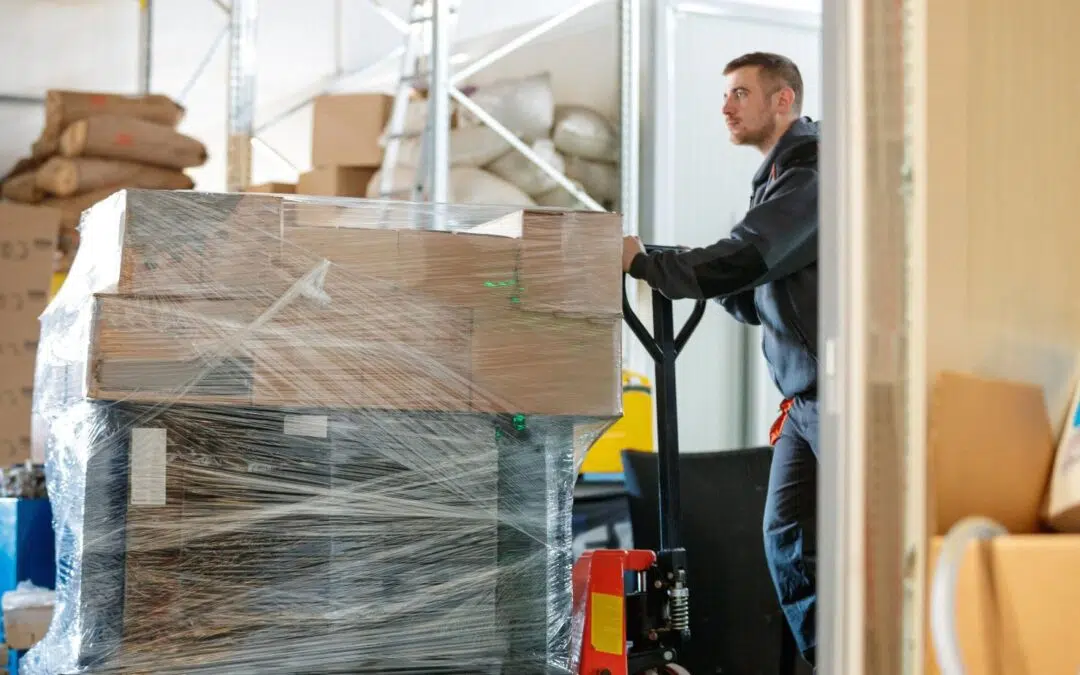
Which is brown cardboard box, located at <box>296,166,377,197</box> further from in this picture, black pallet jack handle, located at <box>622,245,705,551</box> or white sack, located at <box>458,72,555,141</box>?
black pallet jack handle, located at <box>622,245,705,551</box>

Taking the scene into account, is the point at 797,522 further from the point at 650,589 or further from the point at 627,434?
the point at 627,434

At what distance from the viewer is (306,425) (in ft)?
6.61

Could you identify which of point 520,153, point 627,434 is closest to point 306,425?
point 627,434

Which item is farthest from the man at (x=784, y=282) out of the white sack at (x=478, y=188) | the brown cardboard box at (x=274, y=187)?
the brown cardboard box at (x=274, y=187)

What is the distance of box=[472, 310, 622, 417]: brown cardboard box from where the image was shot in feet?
6.73

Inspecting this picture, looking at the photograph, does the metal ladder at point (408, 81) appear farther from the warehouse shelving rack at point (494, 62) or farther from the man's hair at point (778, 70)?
the man's hair at point (778, 70)

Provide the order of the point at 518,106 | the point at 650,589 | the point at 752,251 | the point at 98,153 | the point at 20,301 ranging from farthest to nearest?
the point at 98,153 → the point at 518,106 → the point at 20,301 → the point at 752,251 → the point at 650,589

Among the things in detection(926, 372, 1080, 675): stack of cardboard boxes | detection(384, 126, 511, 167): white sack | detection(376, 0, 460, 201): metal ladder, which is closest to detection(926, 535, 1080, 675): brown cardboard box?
detection(926, 372, 1080, 675): stack of cardboard boxes

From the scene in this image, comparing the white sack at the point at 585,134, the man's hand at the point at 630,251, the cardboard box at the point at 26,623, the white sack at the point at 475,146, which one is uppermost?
the white sack at the point at 585,134

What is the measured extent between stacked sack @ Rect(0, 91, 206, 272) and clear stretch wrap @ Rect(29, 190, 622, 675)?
11.0 feet

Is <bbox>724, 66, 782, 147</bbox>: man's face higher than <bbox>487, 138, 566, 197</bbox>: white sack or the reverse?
the reverse

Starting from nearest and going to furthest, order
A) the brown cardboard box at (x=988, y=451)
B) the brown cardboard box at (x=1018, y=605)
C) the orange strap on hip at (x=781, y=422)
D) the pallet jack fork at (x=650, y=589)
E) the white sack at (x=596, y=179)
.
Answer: the brown cardboard box at (x=1018, y=605) → the brown cardboard box at (x=988, y=451) → the pallet jack fork at (x=650, y=589) → the orange strap on hip at (x=781, y=422) → the white sack at (x=596, y=179)

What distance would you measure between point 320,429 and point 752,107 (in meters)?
1.39

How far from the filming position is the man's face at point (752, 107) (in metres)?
2.84
